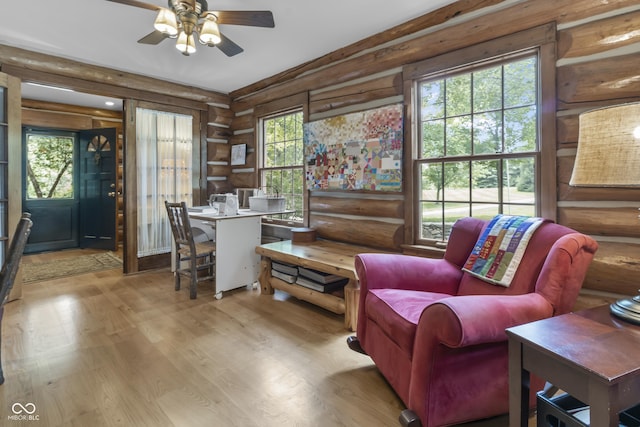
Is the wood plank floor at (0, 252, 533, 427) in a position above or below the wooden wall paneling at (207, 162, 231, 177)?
below

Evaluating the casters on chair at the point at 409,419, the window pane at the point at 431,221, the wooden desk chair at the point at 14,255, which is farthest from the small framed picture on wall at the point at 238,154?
the casters on chair at the point at 409,419

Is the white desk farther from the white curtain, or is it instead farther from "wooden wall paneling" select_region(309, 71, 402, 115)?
"wooden wall paneling" select_region(309, 71, 402, 115)

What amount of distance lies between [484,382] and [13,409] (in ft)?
7.88

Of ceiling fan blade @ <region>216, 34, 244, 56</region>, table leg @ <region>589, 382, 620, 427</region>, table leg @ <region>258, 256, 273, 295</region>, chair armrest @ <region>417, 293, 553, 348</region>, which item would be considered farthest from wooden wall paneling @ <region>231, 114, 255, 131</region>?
table leg @ <region>589, 382, 620, 427</region>

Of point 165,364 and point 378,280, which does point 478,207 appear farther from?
point 165,364

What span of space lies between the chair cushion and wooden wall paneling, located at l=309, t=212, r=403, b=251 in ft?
3.40

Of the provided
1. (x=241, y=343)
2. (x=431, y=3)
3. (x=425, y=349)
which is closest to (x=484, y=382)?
(x=425, y=349)

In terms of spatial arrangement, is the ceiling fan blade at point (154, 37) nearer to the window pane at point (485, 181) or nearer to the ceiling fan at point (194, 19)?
the ceiling fan at point (194, 19)

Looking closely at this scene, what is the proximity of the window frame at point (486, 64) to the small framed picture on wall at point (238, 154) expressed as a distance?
108 inches

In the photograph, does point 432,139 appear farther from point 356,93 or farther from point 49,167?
point 49,167

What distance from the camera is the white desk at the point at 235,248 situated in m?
3.41

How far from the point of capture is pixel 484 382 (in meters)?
1.53

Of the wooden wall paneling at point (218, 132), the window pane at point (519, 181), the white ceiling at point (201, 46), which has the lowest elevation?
the window pane at point (519, 181)

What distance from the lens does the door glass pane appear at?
18.7 feet
